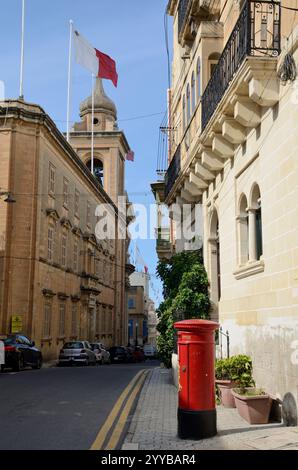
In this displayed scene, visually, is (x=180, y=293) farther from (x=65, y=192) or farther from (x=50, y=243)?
(x=65, y=192)

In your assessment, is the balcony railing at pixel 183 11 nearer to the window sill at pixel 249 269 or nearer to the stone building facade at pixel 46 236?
the window sill at pixel 249 269

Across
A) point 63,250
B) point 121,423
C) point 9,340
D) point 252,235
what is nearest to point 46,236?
point 63,250

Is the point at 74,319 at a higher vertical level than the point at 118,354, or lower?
higher

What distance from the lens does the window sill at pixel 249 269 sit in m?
9.85

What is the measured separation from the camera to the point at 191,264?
16.2 m

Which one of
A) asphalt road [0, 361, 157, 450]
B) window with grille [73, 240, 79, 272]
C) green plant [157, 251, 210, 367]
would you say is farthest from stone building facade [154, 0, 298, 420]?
window with grille [73, 240, 79, 272]

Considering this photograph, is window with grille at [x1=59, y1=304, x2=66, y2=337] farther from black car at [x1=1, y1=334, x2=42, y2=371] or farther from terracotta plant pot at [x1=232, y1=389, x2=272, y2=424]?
terracotta plant pot at [x1=232, y1=389, x2=272, y2=424]

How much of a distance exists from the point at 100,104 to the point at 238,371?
50407mm

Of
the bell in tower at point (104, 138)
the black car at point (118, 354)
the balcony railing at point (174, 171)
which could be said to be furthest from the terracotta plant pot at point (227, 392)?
the bell in tower at point (104, 138)

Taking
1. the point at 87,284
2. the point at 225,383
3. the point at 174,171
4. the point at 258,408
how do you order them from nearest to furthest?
the point at 258,408 → the point at 225,383 → the point at 174,171 → the point at 87,284

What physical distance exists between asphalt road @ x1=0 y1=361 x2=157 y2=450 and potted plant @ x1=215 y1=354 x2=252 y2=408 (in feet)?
7.15

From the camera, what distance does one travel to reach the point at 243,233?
11625mm

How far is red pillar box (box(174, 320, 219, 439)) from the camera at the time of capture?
7809mm

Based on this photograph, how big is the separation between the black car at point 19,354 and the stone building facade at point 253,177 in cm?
1154
